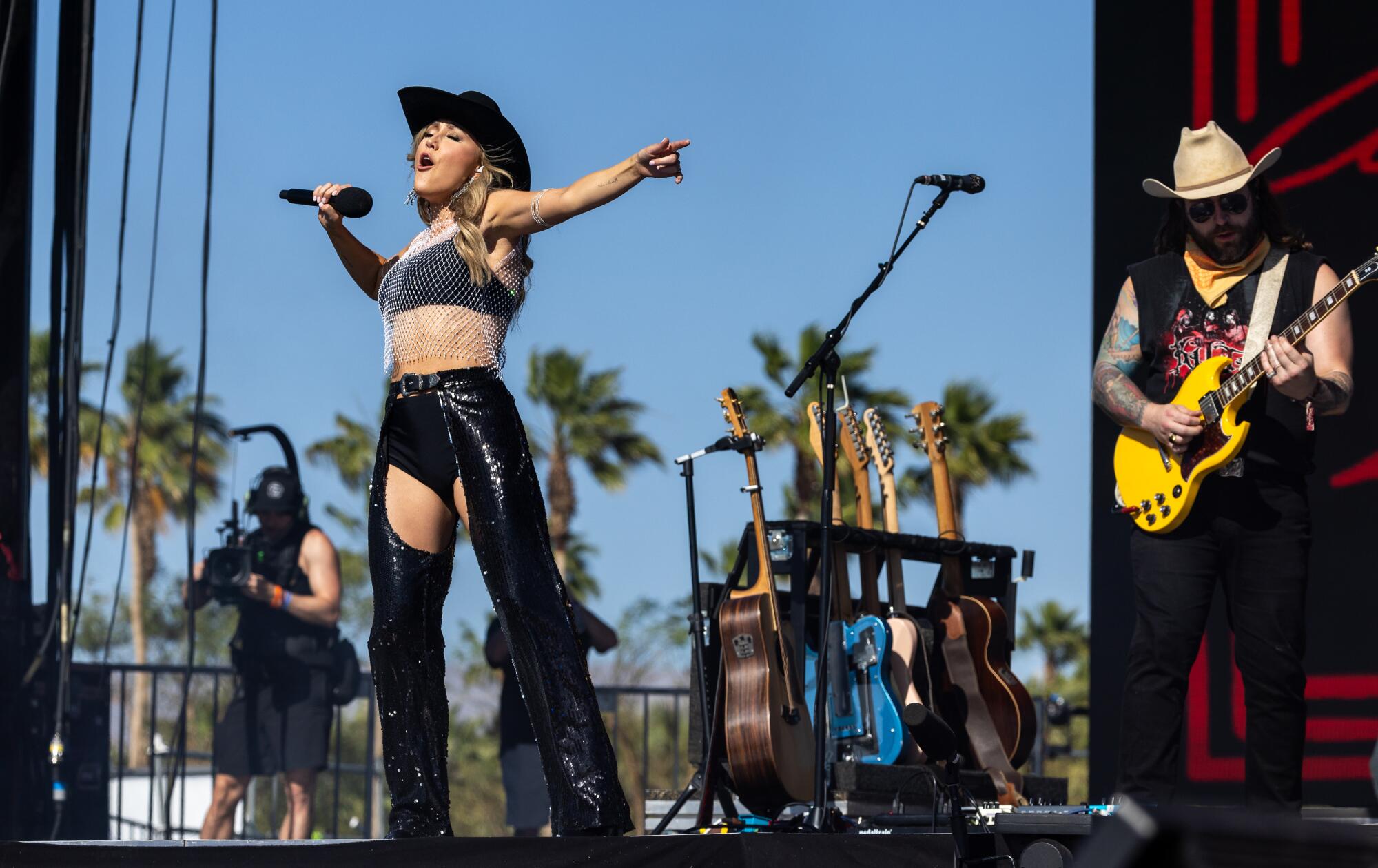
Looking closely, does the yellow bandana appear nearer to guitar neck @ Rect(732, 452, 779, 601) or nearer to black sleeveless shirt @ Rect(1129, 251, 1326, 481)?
black sleeveless shirt @ Rect(1129, 251, 1326, 481)

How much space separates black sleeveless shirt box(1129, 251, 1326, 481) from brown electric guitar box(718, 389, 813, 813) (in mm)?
1812

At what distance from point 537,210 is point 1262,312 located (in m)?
2.04

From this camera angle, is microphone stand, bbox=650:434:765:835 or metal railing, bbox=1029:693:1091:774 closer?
microphone stand, bbox=650:434:765:835

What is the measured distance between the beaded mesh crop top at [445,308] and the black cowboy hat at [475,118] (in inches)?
10.6

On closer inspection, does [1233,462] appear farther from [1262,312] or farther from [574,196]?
[574,196]

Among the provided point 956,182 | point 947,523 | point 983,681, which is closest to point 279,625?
point 947,523

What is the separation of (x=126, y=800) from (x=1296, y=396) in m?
9.72

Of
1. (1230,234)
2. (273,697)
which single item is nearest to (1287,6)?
(1230,234)

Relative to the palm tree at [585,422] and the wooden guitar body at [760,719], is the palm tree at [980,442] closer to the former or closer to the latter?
the palm tree at [585,422]

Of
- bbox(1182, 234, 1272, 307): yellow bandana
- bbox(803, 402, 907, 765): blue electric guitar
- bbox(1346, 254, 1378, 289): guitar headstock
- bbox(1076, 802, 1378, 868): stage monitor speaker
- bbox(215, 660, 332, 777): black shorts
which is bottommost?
bbox(215, 660, 332, 777): black shorts

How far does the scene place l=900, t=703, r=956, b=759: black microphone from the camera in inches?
152

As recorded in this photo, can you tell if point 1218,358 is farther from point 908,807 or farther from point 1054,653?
point 1054,653

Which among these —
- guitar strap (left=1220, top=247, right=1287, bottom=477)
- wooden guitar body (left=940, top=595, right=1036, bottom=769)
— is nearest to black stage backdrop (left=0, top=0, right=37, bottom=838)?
wooden guitar body (left=940, top=595, right=1036, bottom=769)

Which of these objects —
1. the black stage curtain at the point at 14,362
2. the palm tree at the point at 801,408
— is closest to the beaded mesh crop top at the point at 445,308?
the black stage curtain at the point at 14,362
